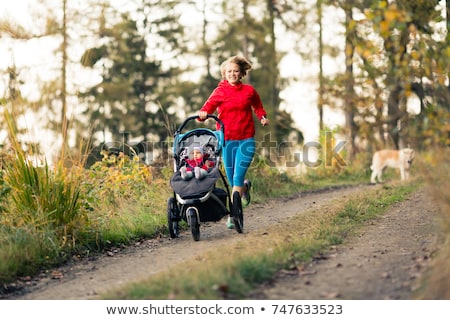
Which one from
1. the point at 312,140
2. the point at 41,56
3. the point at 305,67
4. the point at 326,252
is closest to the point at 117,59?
the point at 305,67

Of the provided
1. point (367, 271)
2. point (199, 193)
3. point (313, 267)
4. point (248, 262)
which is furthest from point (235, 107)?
point (367, 271)

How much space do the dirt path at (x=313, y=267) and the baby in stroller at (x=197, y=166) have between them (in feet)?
2.63

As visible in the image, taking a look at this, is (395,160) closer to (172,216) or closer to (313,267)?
(172,216)

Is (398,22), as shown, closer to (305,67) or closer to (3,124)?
(3,124)

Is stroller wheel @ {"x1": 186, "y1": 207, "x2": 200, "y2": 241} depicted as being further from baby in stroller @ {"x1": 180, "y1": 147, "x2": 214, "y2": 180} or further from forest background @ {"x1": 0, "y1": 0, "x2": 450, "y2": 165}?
forest background @ {"x1": 0, "y1": 0, "x2": 450, "y2": 165}

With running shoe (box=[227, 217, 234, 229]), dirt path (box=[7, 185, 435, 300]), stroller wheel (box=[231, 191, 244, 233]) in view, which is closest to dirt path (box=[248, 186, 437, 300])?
dirt path (box=[7, 185, 435, 300])

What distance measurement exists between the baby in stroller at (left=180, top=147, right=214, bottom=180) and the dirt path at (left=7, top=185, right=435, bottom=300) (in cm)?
80

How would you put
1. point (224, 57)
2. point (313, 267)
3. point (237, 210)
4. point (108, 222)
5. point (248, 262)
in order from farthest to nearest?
point (224, 57), point (108, 222), point (237, 210), point (313, 267), point (248, 262)

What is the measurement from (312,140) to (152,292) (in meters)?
15.1

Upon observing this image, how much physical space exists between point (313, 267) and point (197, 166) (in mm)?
2241

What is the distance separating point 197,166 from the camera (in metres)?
7.78

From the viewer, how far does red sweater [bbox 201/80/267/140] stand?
8.14 meters

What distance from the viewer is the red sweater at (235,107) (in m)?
8.14
